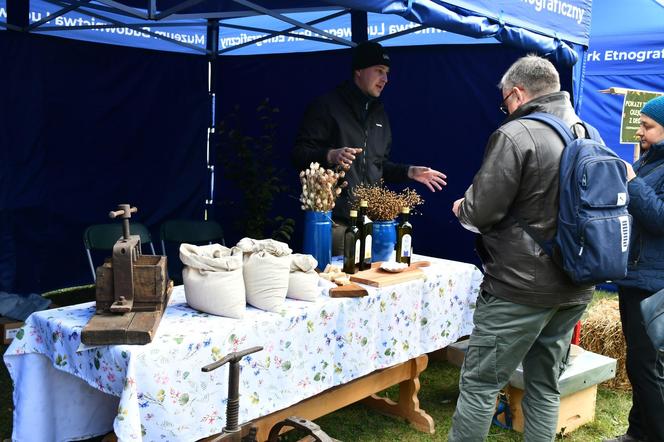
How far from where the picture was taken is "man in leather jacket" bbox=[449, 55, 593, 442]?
7.34 ft

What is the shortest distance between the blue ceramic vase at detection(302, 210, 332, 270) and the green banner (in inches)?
115

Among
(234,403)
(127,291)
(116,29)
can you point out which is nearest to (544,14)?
(127,291)

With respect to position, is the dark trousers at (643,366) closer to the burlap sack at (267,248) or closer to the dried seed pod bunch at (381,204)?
the dried seed pod bunch at (381,204)

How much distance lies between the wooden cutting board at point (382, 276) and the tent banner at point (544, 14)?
1247 mm

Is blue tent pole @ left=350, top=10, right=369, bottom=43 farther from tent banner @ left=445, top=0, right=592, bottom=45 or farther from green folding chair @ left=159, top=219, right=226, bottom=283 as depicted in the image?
green folding chair @ left=159, top=219, right=226, bottom=283

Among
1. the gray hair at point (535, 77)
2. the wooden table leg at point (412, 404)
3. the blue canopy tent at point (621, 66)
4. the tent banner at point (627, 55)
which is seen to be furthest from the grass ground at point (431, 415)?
the tent banner at point (627, 55)

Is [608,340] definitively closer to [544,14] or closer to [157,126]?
[544,14]

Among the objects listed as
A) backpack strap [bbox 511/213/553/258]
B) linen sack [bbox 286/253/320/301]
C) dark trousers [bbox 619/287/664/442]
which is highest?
backpack strap [bbox 511/213/553/258]

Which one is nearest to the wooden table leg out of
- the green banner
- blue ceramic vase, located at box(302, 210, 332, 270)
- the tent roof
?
blue ceramic vase, located at box(302, 210, 332, 270)

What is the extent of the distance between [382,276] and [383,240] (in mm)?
343

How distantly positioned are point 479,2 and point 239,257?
5.78 feet

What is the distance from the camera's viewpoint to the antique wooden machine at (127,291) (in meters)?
2.02

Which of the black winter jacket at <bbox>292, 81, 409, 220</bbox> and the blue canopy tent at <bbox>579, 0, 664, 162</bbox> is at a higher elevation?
the blue canopy tent at <bbox>579, 0, 664, 162</bbox>

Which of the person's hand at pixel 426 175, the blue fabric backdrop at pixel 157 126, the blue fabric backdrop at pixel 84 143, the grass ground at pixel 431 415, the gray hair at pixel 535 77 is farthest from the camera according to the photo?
the blue fabric backdrop at pixel 84 143
